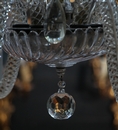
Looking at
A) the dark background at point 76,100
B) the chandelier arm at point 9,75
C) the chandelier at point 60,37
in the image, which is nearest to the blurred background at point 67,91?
the dark background at point 76,100

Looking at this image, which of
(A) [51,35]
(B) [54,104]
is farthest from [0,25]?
(B) [54,104]

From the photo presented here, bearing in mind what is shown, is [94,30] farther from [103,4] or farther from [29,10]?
[29,10]

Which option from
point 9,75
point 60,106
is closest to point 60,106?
point 60,106

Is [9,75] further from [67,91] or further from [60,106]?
[67,91]

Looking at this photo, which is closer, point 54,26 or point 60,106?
point 54,26

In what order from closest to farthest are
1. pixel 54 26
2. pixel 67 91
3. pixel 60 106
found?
pixel 54 26
pixel 60 106
pixel 67 91

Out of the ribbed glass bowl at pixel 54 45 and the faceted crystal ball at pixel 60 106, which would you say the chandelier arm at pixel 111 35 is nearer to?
the ribbed glass bowl at pixel 54 45
